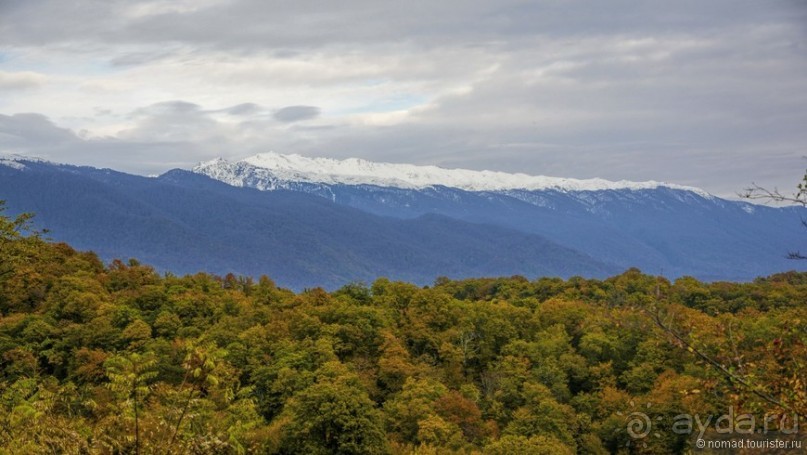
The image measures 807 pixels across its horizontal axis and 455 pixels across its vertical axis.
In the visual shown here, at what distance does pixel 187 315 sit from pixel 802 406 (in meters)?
60.1

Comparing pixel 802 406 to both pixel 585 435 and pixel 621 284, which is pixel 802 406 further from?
pixel 621 284

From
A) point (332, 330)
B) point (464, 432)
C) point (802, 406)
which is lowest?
point (464, 432)

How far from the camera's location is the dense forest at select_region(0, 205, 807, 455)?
36.3 meters

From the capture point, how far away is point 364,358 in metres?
58.1

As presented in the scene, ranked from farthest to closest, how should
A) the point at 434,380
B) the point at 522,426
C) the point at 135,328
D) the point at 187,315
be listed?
the point at 187,315 < the point at 135,328 < the point at 434,380 < the point at 522,426

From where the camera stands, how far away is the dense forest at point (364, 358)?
36344 mm

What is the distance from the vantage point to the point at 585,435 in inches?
1715

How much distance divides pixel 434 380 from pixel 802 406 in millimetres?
42396

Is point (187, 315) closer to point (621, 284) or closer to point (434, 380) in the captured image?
point (434, 380)

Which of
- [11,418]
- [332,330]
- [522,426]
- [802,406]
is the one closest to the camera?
[802,406]

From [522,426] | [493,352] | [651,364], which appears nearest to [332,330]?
[493,352]

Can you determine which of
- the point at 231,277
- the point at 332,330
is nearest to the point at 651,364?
the point at 332,330

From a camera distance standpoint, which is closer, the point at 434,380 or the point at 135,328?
the point at 434,380

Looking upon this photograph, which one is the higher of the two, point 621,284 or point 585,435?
point 621,284
